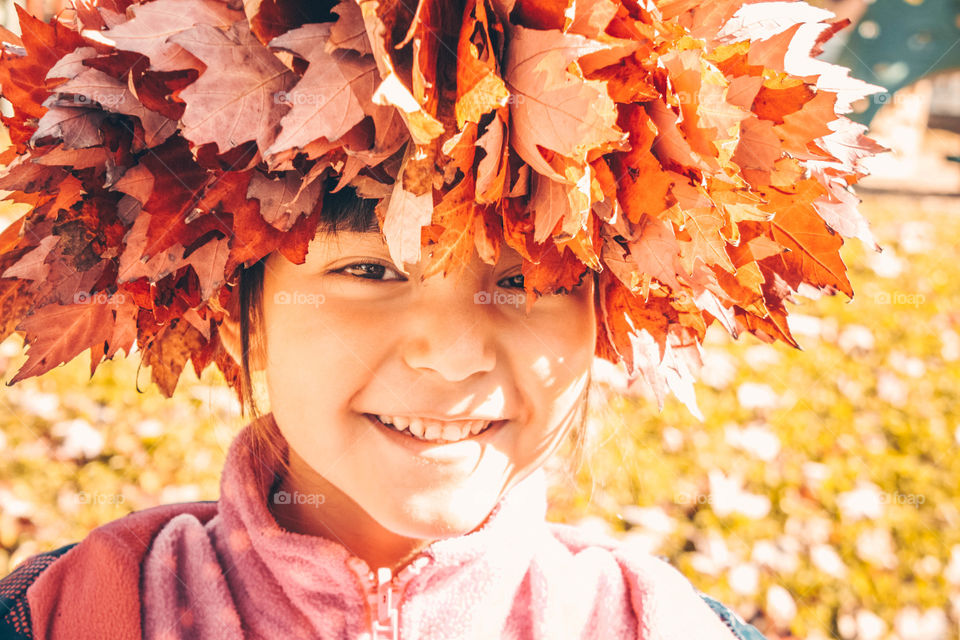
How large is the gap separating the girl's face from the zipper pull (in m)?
0.20

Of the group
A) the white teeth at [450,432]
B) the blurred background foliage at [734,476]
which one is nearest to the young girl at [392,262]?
the white teeth at [450,432]

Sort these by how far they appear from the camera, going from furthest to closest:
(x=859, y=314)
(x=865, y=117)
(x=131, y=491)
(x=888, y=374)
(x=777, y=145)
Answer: (x=865, y=117), (x=859, y=314), (x=888, y=374), (x=131, y=491), (x=777, y=145)

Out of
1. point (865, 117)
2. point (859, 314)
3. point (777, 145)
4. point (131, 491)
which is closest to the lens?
point (777, 145)

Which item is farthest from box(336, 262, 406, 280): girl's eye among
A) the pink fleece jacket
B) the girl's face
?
the pink fleece jacket

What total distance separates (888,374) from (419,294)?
3747 millimetres

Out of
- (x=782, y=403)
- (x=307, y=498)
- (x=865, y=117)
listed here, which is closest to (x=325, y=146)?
(x=307, y=498)

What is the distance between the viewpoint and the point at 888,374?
4.21 metres

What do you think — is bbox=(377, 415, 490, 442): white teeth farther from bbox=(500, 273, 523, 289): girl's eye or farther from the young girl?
bbox=(500, 273, 523, 289): girl's eye

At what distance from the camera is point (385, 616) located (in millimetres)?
1429

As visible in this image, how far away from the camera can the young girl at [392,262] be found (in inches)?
37.9

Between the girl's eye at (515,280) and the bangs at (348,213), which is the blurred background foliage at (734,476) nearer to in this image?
the girl's eye at (515,280)

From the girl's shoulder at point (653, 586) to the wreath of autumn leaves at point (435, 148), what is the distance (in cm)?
56

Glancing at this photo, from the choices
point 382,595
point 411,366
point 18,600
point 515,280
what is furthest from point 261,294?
point 18,600

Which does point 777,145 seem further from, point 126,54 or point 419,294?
point 126,54
